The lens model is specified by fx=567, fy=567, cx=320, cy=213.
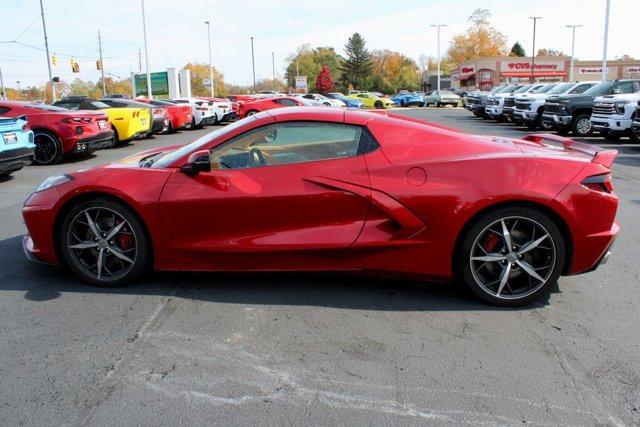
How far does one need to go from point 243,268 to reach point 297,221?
0.56 metres

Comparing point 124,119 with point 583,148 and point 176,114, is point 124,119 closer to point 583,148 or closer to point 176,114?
point 176,114

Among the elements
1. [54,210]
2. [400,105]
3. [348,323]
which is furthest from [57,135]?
[400,105]

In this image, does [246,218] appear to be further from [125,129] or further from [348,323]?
[125,129]

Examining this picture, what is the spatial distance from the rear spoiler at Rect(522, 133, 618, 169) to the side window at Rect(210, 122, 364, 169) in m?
1.66

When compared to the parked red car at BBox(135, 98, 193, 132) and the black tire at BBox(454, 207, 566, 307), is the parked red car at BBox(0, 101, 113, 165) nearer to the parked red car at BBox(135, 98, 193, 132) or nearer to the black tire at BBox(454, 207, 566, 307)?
the parked red car at BBox(135, 98, 193, 132)

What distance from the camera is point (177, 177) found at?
4211mm

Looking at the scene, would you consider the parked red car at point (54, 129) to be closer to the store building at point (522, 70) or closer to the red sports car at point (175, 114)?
the red sports car at point (175, 114)

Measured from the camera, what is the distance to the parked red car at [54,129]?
38.8 feet

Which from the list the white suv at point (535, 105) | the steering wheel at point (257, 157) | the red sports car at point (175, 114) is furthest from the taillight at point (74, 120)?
the white suv at point (535, 105)

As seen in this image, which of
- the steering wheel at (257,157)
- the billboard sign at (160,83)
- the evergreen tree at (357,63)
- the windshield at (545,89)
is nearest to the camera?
the steering wheel at (257,157)

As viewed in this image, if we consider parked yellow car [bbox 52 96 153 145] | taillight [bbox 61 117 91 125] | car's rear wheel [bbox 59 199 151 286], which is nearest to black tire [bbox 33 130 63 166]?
taillight [bbox 61 117 91 125]

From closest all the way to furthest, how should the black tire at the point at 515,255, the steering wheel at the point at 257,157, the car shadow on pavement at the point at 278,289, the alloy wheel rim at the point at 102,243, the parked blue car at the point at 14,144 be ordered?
the black tire at the point at 515,255 → the car shadow on pavement at the point at 278,289 → the steering wheel at the point at 257,157 → the alloy wheel rim at the point at 102,243 → the parked blue car at the point at 14,144

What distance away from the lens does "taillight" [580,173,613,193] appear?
3957 millimetres

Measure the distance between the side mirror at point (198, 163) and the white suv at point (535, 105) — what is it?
1886cm
